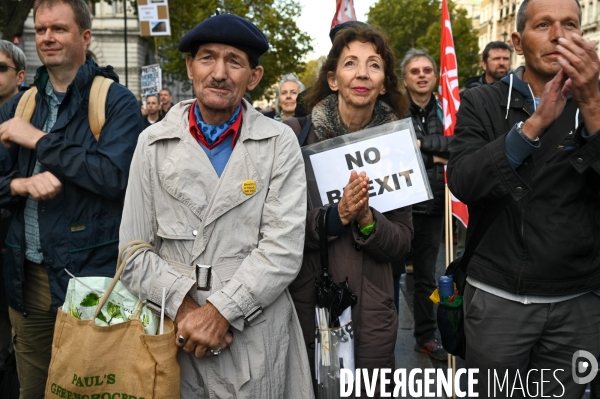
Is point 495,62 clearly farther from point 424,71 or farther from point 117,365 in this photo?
point 117,365

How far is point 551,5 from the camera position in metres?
2.73

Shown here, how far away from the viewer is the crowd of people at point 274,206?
2.54 metres

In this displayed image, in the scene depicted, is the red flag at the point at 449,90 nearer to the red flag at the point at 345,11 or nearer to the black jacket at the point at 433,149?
the black jacket at the point at 433,149

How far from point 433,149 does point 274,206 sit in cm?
287

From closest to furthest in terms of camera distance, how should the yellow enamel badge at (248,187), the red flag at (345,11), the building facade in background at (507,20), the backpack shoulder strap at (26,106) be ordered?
the yellow enamel badge at (248,187), the backpack shoulder strap at (26,106), the red flag at (345,11), the building facade in background at (507,20)

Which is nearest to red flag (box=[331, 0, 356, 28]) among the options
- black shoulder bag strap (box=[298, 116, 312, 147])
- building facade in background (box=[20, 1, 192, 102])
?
black shoulder bag strap (box=[298, 116, 312, 147])

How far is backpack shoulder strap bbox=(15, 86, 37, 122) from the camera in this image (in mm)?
3229

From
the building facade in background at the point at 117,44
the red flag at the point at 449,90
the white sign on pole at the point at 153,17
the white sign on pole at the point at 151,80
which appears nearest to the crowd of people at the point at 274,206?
the red flag at the point at 449,90

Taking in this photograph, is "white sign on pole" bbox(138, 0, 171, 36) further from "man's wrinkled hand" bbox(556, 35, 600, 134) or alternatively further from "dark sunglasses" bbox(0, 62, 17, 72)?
"man's wrinkled hand" bbox(556, 35, 600, 134)

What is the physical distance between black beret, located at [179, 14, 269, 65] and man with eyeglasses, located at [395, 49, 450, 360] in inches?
112

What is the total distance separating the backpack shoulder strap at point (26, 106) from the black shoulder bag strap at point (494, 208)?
7.13ft

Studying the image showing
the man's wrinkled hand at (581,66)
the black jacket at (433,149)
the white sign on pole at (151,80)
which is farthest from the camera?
the white sign on pole at (151,80)

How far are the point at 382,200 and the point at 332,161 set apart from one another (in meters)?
0.30

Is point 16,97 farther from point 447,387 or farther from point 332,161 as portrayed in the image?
point 447,387
